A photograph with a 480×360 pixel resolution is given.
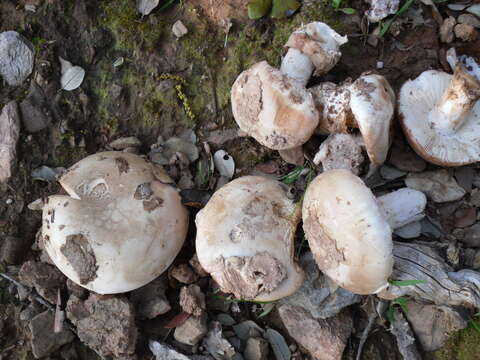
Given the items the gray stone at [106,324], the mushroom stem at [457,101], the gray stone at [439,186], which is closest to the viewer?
the mushroom stem at [457,101]

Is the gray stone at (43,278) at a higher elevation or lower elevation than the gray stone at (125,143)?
lower

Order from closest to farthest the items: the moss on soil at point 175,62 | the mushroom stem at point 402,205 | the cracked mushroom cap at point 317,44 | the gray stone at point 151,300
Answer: the mushroom stem at point 402,205 < the cracked mushroom cap at point 317,44 < the gray stone at point 151,300 < the moss on soil at point 175,62

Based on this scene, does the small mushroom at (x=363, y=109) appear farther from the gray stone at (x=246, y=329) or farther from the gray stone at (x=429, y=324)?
the gray stone at (x=246, y=329)

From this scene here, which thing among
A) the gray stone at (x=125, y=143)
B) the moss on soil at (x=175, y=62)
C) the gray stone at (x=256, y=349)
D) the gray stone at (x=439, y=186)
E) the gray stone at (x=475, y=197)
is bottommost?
the gray stone at (x=256, y=349)

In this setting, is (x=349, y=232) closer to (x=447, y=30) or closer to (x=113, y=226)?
(x=113, y=226)

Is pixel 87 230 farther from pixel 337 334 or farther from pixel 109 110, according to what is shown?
pixel 337 334

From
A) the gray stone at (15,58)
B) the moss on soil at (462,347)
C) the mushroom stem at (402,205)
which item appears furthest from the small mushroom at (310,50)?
the gray stone at (15,58)

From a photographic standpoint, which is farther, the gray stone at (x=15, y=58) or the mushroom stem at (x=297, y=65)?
the gray stone at (x=15, y=58)

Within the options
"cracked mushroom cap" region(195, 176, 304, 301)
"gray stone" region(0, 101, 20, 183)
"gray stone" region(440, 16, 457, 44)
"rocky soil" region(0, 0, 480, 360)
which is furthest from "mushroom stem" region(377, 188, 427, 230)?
"gray stone" region(0, 101, 20, 183)
